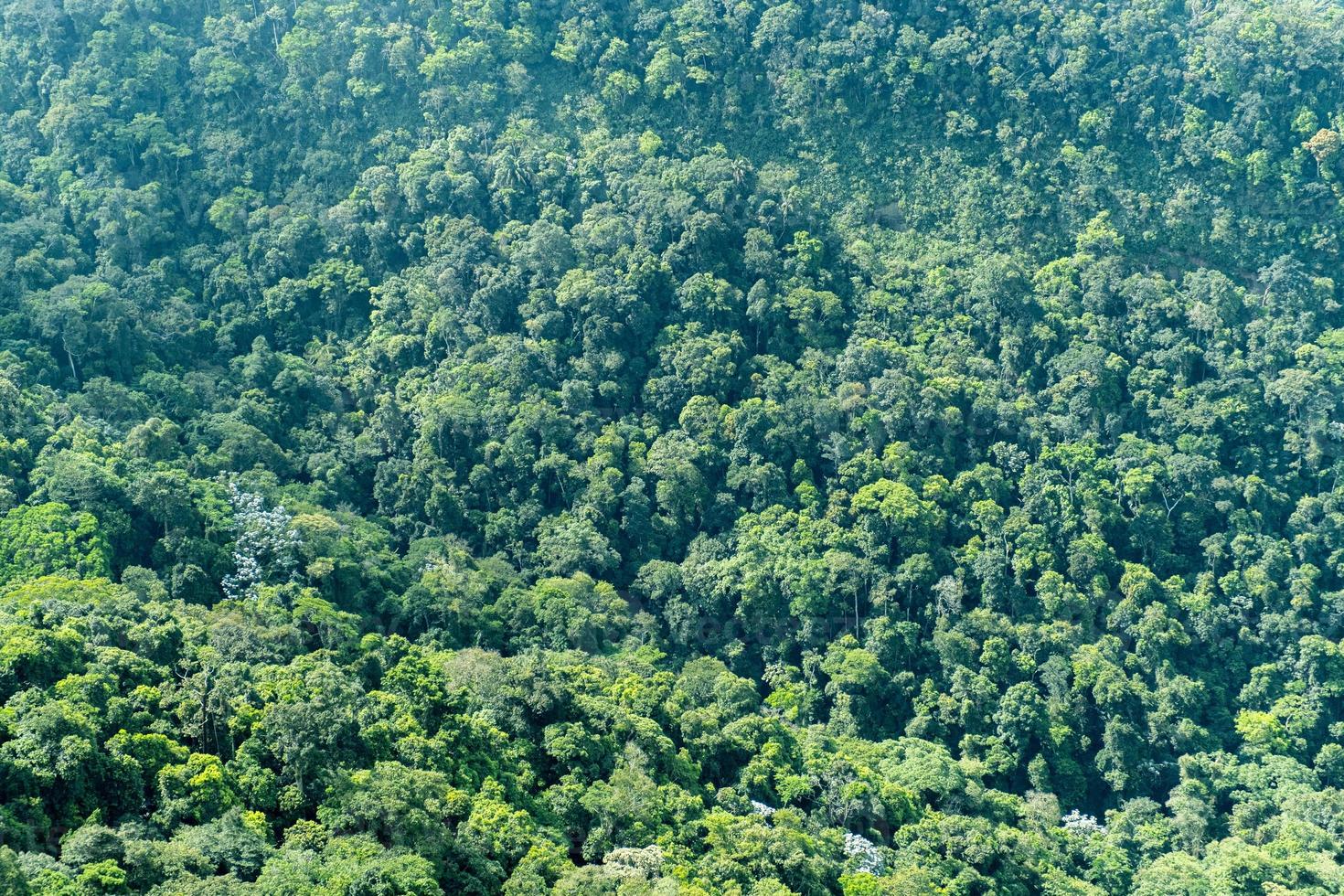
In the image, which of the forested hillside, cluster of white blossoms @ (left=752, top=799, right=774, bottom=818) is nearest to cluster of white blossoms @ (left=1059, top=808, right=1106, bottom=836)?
the forested hillside

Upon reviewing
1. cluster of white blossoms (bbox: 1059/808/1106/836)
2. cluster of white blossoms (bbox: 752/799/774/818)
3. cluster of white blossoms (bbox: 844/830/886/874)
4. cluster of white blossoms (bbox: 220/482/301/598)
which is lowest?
cluster of white blossoms (bbox: 1059/808/1106/836)

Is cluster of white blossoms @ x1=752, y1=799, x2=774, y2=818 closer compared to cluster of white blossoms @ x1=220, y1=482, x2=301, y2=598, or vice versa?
cluster of white blossoms @ x1=752, y1=799, x2=774, y2=818

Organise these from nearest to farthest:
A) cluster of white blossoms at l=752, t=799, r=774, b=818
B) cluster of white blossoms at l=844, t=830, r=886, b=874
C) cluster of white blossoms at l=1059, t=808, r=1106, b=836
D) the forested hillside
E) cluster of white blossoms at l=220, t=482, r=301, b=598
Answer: the forested hillside → cluster of white blossoms at l=844, t=830, r=886, b=874 → cluster of white blossoms at l=752, t=799, r=774, b=818 → cluster of white blossoms at l=220, t=482, r=301, b=598 → cluster of white blossoms at l=1059, t=808, r=1106, b=836

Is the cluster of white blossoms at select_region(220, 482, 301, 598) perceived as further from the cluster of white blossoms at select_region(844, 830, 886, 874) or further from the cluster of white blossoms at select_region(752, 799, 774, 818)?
the cluster of white blossoms at select_region(844, 830, 886, 874)

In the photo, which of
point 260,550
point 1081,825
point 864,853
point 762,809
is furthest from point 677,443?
point 1081,825

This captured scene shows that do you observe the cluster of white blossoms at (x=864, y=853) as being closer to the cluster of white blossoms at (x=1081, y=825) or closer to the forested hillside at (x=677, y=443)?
the forested hillside at (x=677, y=443)

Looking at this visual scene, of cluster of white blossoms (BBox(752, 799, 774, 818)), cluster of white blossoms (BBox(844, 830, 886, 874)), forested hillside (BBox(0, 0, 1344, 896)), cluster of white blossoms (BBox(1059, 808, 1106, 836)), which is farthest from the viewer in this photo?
cluster of white blossoms (BBox(1059, 808, 1106, 836))

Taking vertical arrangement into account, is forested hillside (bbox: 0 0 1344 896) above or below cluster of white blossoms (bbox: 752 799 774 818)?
above
